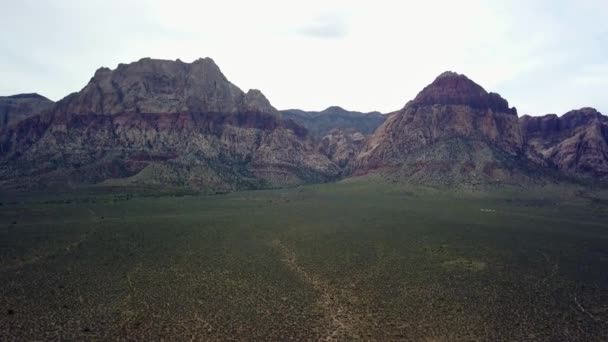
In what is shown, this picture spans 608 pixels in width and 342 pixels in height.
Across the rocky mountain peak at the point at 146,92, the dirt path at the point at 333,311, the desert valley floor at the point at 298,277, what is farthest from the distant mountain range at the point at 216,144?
the dirt path at the point at 333,311

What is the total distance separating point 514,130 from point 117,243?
549ft

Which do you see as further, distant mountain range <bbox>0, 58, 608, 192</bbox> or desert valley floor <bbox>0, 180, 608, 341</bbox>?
distant mountain range <bbox>0, 58, 608, 192</bbox>

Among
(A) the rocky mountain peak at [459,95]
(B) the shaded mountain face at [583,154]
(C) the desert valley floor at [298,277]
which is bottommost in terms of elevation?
(C) the desert valley floor at [298,277]

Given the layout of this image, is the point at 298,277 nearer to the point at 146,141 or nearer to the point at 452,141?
the point at 452,141

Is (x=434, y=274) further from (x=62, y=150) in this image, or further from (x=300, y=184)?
(x=62, y=150)

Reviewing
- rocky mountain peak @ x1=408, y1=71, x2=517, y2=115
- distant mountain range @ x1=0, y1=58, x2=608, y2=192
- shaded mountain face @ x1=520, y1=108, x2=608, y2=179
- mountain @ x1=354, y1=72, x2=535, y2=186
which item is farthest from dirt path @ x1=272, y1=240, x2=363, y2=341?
rocky mountain peak @ x1=408, y1=71, x2=517, y2=115

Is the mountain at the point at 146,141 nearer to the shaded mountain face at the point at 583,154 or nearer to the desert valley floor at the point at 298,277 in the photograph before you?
the desert valley floor at the point at 298,277

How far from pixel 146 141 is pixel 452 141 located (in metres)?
119

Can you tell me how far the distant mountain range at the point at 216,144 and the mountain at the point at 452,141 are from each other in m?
0.45

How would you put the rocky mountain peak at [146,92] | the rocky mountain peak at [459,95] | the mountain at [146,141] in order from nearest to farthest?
the mountain at [146,141] → the rocky mountain peak at [146,92] → the rocky mountain peak at [459,95]

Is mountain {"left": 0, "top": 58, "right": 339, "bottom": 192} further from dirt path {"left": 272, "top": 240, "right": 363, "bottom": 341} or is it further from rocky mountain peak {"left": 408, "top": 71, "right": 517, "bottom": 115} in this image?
dirt path {"left": 272, "top": 240, "right": 363, "bottom": 341}

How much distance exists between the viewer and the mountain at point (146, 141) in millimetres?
145625

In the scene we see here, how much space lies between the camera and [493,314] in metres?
33.1

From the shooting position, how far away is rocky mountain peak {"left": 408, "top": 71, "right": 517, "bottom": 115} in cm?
18312
